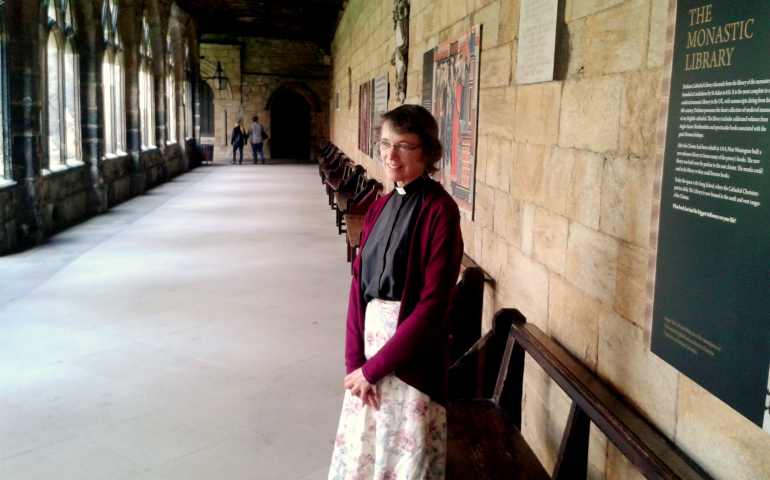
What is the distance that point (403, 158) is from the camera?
5.75ft

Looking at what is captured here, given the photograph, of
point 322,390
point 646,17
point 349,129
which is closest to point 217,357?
point 322,390

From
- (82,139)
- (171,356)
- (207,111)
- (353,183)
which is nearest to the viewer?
(171,356)

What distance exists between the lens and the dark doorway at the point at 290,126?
2156 centimetres

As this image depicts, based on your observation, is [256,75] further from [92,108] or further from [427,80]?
[427,80]

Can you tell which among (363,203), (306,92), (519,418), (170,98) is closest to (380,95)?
(363,203)

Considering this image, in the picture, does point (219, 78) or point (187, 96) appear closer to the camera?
point (187, 96)

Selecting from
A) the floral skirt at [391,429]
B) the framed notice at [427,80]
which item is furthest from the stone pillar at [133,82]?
the floral skirt at [391,429]

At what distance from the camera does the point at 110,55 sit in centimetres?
973

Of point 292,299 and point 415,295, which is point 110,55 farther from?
point 415,295

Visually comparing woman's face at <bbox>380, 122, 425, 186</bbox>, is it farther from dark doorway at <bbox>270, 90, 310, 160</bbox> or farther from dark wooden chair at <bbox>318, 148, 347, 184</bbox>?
dark doorway at <bbox>270, 90, 310, 160</bbox>

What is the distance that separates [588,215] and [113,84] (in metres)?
9.62

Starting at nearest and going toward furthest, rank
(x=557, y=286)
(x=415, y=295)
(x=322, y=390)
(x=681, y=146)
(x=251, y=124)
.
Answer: (x=681, y=146)
(x=415, y=295)
(x=557, y=286)
(x=322, y=390)
(x=251, y=124)

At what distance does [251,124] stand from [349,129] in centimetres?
790

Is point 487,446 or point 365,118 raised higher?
point 365,118
